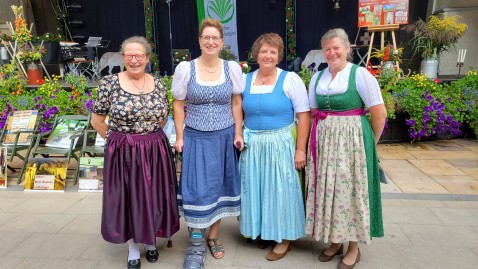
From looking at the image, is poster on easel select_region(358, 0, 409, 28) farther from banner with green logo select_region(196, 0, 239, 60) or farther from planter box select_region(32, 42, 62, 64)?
planter box select_region(32, 42, 62, 64)

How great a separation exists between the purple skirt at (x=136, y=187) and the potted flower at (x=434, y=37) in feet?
17.9

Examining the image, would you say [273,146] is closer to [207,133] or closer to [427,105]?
[207,133]

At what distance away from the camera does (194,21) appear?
1009cm

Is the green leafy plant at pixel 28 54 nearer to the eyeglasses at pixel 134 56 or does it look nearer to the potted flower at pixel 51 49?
the potted flower at pixel 51 49

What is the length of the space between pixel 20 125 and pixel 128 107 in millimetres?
3450

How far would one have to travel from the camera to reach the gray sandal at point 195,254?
2.42 m

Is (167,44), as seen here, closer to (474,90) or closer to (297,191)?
(474,90)

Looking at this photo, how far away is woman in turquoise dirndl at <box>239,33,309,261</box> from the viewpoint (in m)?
2.32

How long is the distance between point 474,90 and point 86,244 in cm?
571

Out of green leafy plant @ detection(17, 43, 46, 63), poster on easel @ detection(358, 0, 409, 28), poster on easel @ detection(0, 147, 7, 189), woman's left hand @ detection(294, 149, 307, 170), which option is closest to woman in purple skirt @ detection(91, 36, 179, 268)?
woman's left hand @ detection(294, 149, 307, 170)

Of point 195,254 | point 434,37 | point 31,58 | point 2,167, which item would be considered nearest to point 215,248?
point 195,254

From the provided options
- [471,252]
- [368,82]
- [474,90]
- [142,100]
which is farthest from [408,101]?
[142,100]

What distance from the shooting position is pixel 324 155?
7.49 ft

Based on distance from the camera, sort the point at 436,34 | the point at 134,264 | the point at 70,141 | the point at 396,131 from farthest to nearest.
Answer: the point at 436,34
the point at 396,131
the point at 70,141
the point at 134,264
